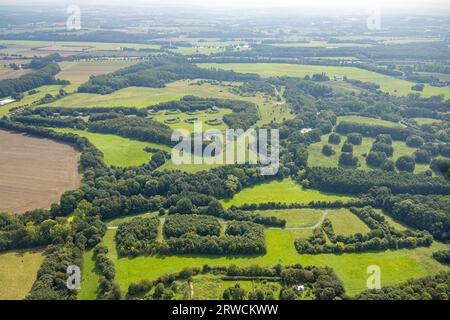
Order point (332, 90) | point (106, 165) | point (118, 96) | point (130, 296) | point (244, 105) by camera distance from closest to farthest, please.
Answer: point (130, 296) → point (106, 165) → point (244, 105) → point (118, 96) → point (332, 90)

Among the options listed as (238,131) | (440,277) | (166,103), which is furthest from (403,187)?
(166,103)

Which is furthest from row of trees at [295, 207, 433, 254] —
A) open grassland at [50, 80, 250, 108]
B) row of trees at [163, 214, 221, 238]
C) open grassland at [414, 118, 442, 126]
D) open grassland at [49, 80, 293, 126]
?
open grassland at [50, 80, 250, 108]

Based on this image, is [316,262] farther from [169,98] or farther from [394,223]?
[169,98]

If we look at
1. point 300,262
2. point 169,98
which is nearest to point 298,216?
point 300,262

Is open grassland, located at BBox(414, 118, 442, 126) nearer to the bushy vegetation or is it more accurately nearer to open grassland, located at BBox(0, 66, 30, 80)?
the bushy vegetation

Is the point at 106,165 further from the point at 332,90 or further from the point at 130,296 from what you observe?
the point at 332,90
